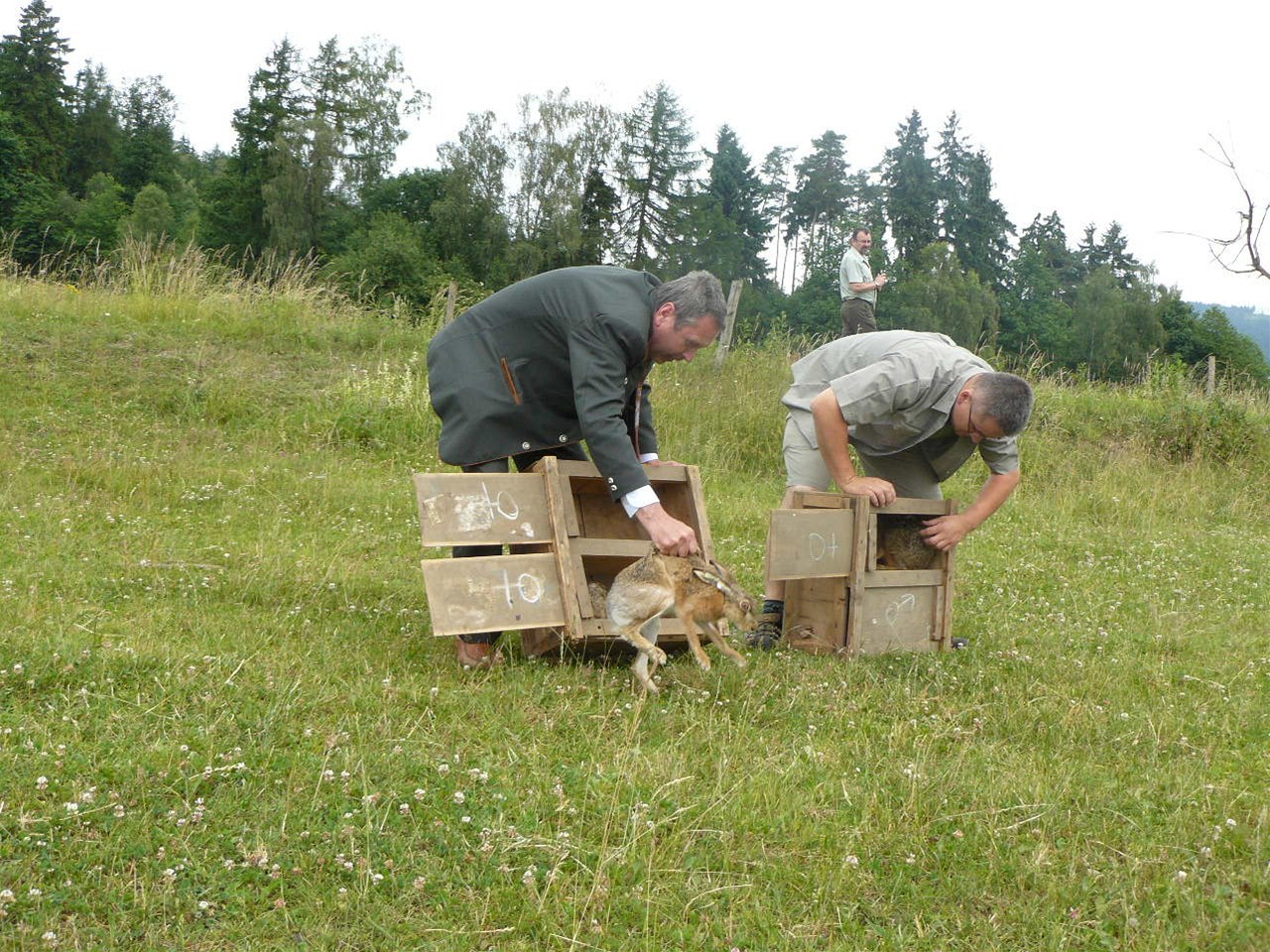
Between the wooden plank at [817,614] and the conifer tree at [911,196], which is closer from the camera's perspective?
the wooden plank at [817,614]

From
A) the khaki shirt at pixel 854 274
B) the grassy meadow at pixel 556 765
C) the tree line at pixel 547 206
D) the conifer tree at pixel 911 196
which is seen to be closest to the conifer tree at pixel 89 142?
the tree line at pixel 547 206

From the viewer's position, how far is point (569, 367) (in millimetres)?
5352

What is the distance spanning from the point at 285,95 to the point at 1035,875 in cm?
6072

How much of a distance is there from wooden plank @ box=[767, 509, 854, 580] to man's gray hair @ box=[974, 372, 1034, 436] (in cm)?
95

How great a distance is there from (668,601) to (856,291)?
12.3m

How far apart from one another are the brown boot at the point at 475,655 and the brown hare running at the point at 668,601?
0.65 meters

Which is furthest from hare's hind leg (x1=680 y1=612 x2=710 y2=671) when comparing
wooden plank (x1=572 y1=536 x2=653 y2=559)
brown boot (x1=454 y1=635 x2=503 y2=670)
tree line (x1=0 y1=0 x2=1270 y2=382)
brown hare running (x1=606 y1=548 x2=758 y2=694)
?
tree line (x1=0 y1=0 x2=1270 y2=382)

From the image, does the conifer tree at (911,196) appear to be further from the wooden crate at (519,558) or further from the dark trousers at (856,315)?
the wooden crate at (519,558)

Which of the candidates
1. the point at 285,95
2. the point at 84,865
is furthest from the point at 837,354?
the point at 285,95

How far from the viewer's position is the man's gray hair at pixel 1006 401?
18.9ft

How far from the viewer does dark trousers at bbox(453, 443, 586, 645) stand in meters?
5.32

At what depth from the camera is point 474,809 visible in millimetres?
3625

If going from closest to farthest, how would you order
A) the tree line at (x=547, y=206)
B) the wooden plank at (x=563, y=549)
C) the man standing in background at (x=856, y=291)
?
the wooden plank at (x=563, y=549), the man standing in background at (x=856, y=291), the tree line at (x=547, y=206)

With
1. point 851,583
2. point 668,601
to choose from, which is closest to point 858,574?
point 851,583
